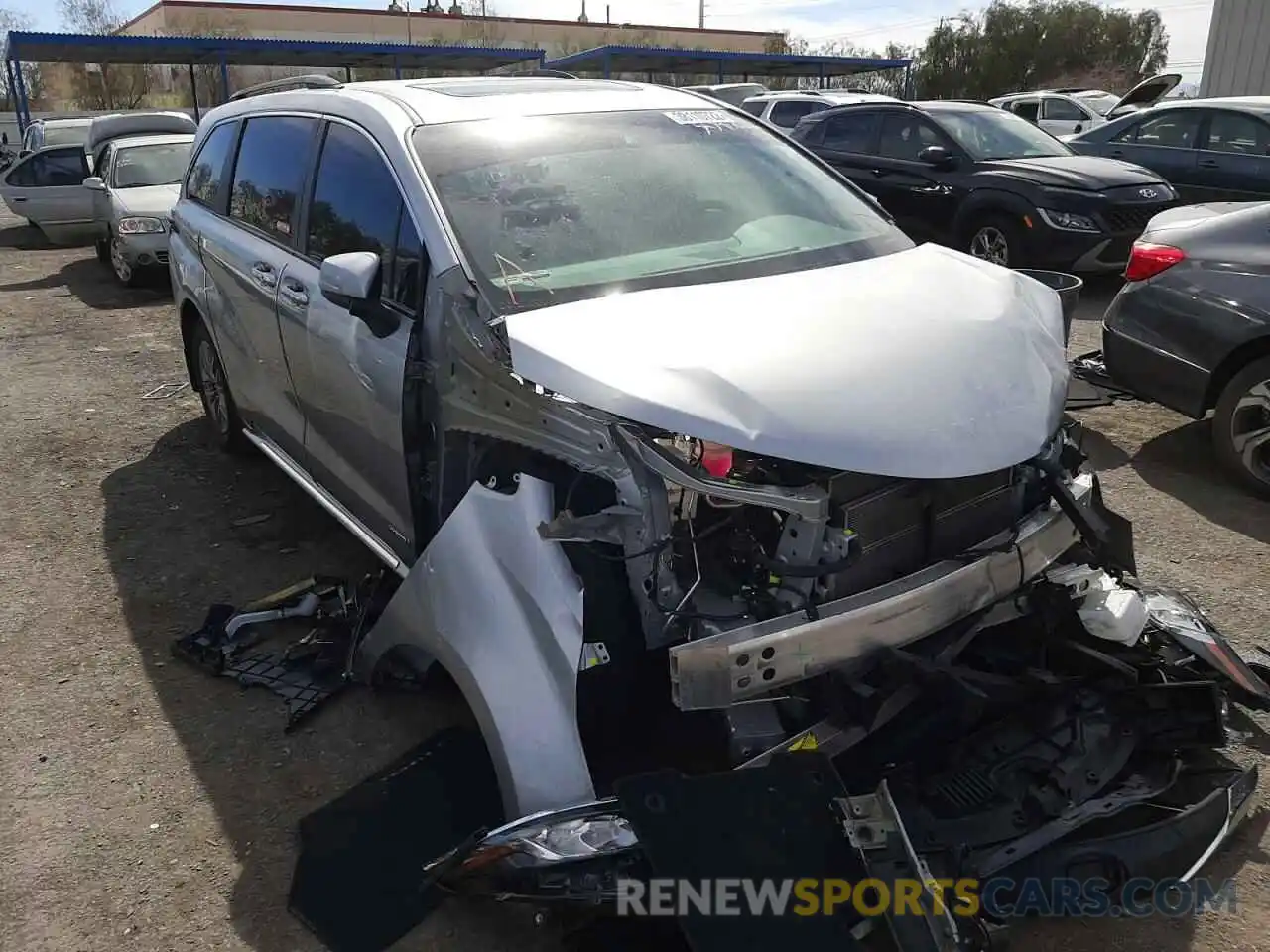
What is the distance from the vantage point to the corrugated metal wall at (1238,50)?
15289 mm

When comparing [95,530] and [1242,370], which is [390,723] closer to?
[95,530]

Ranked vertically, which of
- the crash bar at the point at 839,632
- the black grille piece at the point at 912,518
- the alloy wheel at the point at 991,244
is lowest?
the alloy wheel at the point at 991,244

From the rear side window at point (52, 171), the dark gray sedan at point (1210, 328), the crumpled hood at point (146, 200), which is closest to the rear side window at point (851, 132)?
the dark gray sedan at point (1210, 328)

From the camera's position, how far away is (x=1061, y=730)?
261cm

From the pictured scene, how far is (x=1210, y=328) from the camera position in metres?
4.85

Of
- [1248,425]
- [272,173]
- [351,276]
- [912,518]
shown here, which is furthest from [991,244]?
[351,276]

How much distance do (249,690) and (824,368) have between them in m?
2.46

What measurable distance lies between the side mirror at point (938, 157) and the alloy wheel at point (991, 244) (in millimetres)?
723

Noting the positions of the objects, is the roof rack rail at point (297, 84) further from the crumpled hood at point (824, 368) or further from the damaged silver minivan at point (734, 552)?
the crumpled hood at point (824, 368)

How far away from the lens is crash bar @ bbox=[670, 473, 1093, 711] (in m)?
2.18

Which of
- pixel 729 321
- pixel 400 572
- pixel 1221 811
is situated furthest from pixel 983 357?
pixel 400 572

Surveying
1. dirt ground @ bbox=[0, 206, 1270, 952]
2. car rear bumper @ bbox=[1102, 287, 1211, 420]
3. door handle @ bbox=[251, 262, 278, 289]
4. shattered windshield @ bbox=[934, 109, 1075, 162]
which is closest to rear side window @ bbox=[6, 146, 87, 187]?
dirt ground @ bbox=[0, 206, 1270, 952]

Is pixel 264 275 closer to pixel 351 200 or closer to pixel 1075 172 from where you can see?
pixel 351 200

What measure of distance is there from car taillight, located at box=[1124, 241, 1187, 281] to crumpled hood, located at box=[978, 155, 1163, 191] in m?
3.90
